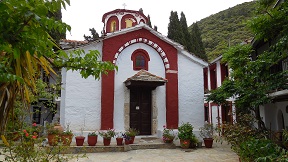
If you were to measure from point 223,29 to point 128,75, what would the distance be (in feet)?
122

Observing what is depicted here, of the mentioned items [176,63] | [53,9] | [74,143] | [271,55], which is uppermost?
[176,63]

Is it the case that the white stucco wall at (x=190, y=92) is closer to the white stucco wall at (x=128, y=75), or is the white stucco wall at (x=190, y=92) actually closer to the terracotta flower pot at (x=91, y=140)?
the white stucco wall at (x=128, y=75)

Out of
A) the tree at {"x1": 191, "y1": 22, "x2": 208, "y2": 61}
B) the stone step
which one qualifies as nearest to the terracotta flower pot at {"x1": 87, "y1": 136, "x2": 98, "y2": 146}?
the stone step

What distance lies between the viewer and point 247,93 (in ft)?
27.1

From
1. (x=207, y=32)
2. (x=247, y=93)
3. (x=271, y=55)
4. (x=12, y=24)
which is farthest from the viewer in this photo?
(x=207, y=32)

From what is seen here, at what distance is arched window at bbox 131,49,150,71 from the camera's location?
476 inches

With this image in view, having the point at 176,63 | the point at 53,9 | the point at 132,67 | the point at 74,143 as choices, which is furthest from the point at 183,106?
the point at 53,9

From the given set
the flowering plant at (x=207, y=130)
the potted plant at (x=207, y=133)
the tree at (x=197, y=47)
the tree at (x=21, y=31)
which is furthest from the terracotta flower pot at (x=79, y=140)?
the tree at (x=197, y=47)

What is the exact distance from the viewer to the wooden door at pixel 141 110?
38.8ft

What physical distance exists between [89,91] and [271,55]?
7.69 meters

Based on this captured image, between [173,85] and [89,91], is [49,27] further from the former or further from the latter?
[173,85]

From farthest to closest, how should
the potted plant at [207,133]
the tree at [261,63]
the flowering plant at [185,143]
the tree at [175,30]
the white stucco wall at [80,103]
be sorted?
1. the tree at [175,30]
2. the white stucco wall at [80,103]
3. the potted plant at [207,133]
4. the flowering plant at [185,143]
5. the tree at [261,63]

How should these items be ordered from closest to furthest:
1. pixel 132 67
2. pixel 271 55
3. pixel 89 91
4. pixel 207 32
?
1. pixel 271 55
2. pixel 89 91
3. pixel 132 67
4. pixel 207 32

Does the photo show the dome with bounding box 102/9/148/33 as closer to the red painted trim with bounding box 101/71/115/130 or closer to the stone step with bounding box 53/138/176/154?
the red painted trim with bounding box 101/71/115/130
